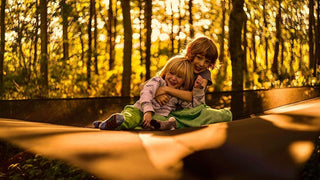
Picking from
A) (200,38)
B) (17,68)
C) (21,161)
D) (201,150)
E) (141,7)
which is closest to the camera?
(201,150)

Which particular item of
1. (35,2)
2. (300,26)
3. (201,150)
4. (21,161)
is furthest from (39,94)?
(201,150)

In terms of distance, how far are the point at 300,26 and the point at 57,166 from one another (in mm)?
4588

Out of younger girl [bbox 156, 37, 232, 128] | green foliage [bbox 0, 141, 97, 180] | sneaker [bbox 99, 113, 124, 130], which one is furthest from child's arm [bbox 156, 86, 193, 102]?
green foliage [bbox 0, 141, 97, 180]

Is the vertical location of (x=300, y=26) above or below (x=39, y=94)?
above

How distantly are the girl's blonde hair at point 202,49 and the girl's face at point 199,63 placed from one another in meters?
0.02

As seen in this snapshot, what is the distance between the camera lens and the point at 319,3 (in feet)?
19.1

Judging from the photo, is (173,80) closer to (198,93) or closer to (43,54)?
(198,93)

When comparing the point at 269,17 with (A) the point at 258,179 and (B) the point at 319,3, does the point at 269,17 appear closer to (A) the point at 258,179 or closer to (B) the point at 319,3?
(B) the point at 319,3

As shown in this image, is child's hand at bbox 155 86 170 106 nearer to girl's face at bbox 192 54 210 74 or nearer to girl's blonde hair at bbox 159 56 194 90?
girl's blonde hair at bbox 159 56 194 90

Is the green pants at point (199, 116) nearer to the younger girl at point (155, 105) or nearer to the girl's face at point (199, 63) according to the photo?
the younger girl at point (155, 105)

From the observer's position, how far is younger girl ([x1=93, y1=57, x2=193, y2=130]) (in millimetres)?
1543

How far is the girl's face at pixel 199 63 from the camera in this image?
1.83 meters

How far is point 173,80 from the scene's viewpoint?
5.90ft

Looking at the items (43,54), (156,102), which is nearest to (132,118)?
(156,102)
